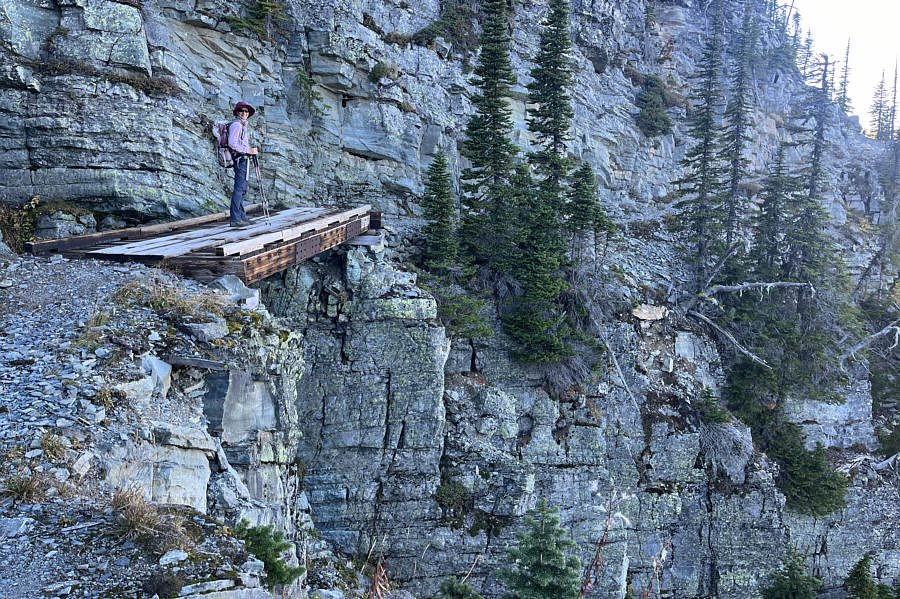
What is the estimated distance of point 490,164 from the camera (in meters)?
22.0

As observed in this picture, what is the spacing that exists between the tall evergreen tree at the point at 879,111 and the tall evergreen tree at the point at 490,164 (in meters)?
62.7

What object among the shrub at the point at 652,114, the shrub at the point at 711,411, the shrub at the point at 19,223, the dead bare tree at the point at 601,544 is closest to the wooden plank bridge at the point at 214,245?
the shrub at the point at 19,223

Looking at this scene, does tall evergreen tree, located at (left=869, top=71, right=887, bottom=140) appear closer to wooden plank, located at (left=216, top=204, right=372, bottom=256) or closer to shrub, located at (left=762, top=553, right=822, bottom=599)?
shrub, located at (left=762, top=553, right=822, bottom=599)

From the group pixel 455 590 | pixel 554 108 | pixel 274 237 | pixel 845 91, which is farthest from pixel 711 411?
pixel 845 91

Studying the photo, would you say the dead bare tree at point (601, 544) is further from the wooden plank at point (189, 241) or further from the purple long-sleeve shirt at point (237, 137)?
the purple long-sleeve shirt at point (237, 137)

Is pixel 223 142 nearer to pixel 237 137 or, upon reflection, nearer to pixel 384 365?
pixel 237 137

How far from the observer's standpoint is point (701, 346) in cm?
2478

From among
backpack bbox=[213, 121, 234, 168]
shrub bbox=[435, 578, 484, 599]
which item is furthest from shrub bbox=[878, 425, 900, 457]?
backpack bbox=[213, 121, 234, 168]

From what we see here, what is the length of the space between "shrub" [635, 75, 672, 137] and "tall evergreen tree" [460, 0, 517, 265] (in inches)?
629

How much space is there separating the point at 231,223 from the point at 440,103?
49.0 feet

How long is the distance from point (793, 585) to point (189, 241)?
2321cm

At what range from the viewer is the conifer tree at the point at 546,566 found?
1016cm

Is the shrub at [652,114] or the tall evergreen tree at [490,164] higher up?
the shrub at [652,114]

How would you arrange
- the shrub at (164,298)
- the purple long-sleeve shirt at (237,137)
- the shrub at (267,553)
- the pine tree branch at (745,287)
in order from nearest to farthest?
1. the shrub at (267,553)
2. the shrub at (164,298)
3. the purple long-sleeve shirt at (237,137)
4. the pine tree branch at (745,287)
